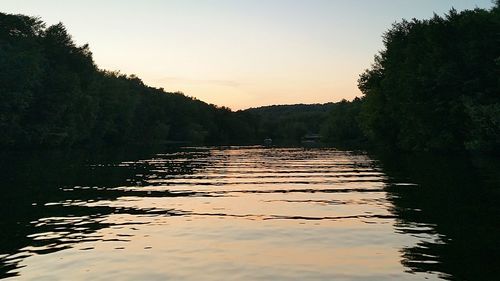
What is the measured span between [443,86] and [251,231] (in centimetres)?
6121

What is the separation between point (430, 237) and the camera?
16.5 metres

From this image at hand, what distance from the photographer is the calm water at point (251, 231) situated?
12.9m

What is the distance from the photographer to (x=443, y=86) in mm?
71750

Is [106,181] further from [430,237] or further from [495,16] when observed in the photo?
[495,16]

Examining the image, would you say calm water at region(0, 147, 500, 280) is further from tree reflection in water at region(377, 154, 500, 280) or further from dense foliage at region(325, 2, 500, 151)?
dense foliage at region(325, 2, 500, 151)

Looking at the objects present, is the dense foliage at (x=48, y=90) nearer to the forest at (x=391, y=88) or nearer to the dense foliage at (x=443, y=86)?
the forest at (x=391, y=88)

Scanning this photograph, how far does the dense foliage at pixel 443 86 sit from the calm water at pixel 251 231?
3198 cm

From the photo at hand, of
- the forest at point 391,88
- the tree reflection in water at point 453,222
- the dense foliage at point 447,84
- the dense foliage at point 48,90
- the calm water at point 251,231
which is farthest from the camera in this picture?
the dense foliage at point 48,90

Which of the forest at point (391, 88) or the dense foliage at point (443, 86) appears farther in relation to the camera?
the forest at point (391, 88)

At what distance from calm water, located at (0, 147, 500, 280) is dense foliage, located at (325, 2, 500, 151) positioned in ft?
105

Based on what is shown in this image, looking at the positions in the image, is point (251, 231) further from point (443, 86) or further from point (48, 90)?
point (48, 90)

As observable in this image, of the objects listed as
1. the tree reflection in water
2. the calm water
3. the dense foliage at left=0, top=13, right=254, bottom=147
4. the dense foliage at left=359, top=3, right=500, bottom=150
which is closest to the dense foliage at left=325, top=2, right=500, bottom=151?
the dense foliage at left=359, top=3, right=500, bottom=150

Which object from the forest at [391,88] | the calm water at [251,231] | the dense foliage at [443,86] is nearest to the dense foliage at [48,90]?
the forest at [391,88]

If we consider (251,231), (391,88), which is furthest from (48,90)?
(251,231)
